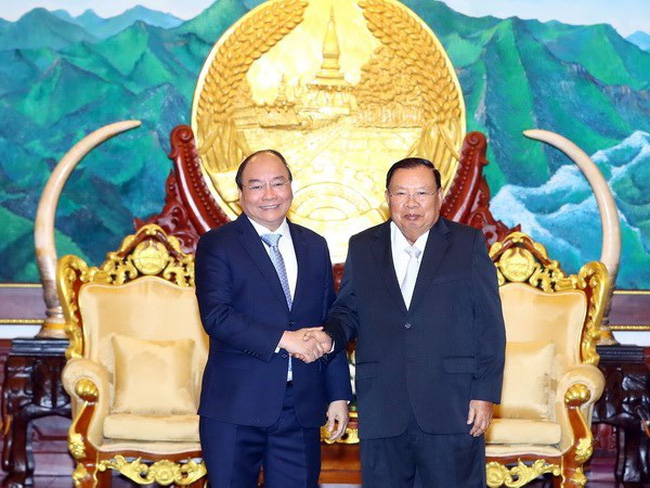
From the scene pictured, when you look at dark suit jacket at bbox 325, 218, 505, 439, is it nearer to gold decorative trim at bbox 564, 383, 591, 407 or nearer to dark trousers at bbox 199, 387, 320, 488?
dark trousers at bbox 199, 387, 320, 488

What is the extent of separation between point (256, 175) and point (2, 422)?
276 centimetres

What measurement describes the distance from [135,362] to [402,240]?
6.72 ft

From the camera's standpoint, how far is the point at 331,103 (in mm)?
5422

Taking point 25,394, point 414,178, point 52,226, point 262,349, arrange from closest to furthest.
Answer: point 262,349 → point 414,178 → point 25,394 → point 52,226

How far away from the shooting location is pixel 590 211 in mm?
5379

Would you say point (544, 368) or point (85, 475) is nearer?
point (85, 475)

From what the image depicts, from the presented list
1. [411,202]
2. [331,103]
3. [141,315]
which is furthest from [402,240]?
[331,103]

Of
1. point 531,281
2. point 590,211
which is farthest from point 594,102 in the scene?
point 531,281

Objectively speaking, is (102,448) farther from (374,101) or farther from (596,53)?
(596,53)

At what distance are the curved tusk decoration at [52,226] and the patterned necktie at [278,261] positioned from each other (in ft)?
7.68

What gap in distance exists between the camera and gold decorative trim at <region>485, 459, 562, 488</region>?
4293 mm

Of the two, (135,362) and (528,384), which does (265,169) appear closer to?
(135,362)

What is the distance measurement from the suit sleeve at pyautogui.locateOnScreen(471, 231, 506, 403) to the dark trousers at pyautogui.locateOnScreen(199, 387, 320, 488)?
52 cm

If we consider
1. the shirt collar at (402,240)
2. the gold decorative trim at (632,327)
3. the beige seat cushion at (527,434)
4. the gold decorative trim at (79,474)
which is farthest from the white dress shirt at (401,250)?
the gold decorative trim at (632,327)
